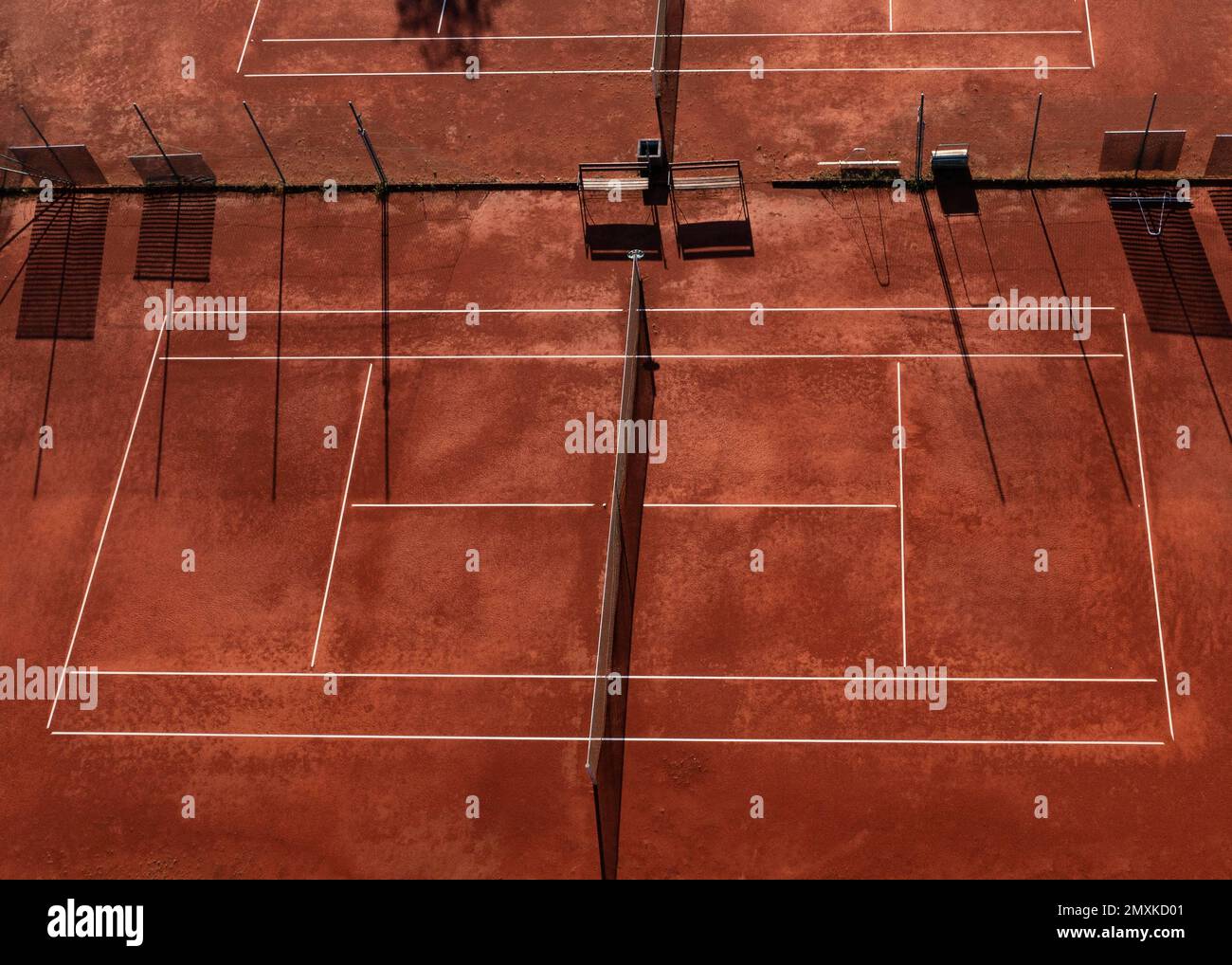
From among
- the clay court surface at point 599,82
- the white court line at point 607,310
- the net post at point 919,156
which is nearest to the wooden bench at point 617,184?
the clay court surface at point 599,82

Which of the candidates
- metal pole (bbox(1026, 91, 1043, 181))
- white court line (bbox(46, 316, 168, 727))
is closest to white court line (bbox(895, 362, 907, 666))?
metal pole (bbox(1026, 91, 1043, 181))

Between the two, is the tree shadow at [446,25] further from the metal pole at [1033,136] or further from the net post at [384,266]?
the metal pole at [1033,136]

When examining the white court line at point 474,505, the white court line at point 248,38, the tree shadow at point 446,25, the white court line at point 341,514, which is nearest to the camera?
the white court line at point 341,514

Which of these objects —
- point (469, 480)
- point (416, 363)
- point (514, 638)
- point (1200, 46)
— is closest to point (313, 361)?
point (416, 363)

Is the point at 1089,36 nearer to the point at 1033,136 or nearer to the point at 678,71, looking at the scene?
the point at 1033,136
